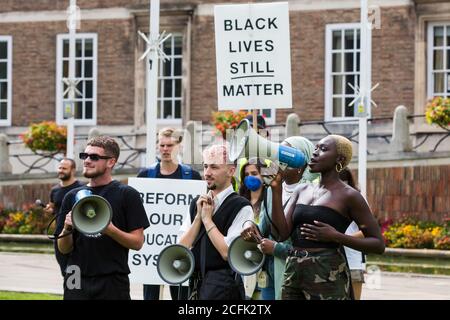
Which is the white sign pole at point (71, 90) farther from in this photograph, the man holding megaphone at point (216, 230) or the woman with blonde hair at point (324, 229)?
the woman with blonde hair at point (324, 229)

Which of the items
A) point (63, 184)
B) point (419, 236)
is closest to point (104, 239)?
point (63, 184)

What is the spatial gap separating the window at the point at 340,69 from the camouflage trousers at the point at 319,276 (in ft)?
71.6

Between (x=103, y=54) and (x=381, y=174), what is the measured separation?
9.63m

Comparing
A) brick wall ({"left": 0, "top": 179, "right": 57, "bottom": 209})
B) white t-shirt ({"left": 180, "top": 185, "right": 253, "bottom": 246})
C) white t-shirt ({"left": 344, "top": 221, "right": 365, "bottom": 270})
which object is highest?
white t-shirt ({"left": 180, "top": 185, "right": 253, "bottom": 246})

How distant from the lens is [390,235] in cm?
2381

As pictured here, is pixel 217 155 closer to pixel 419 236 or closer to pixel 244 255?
pixel 244 255

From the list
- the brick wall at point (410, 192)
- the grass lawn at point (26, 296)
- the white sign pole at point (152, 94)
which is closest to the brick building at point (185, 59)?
the brick wall at point (410, 192)

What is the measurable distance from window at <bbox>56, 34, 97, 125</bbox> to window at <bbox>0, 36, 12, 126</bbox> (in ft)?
4.72

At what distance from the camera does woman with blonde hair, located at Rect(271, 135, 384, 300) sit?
307 inches

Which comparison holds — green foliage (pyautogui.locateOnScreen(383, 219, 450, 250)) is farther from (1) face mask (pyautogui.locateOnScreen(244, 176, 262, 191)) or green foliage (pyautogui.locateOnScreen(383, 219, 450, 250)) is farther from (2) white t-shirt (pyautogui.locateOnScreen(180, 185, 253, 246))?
(1) face mask (pyautogui.locateOnScreen(244, 176, 262, 191))

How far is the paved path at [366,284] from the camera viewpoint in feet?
55.4

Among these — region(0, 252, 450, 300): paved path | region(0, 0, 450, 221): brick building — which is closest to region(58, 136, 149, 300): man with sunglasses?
region(0, 252, 450, 300): paved path

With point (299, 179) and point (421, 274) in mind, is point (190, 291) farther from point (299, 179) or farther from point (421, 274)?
point (421, 274)

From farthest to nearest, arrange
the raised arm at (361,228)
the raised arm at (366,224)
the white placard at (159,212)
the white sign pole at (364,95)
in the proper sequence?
the white sign pole at (364,95) → the white placard at (159,212) → the raised arm at (366,224) → the raised arm at (361,228)
